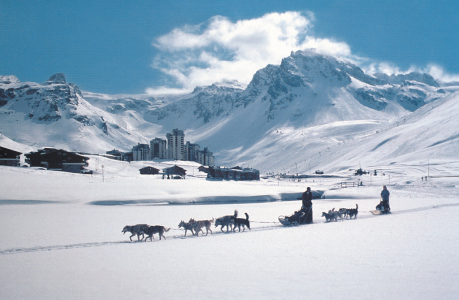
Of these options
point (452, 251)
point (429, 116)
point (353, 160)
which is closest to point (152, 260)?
point (452, 251)

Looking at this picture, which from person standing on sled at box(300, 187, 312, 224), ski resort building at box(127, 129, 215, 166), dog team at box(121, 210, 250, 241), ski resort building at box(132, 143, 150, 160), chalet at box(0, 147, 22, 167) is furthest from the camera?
ski resort building at box(132, 143, 150, 160)

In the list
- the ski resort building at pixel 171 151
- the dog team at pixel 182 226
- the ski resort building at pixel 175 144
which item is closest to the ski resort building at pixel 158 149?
the ski resort building at pixel 171 151

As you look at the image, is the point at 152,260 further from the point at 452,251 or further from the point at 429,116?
the point at 429,116

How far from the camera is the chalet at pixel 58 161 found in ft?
234

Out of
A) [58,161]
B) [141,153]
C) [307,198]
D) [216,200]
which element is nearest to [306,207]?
[307,198]

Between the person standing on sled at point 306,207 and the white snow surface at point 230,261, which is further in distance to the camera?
the person standing on sled at point 306,207

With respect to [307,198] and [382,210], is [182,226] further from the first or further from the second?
[382,210]

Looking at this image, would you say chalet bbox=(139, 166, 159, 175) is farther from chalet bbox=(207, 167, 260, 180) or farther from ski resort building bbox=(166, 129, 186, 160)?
ski resort building bbox=(166, 129, 186, 160)

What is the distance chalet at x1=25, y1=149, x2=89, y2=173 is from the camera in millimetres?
71188

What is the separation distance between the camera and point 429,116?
14088 cm

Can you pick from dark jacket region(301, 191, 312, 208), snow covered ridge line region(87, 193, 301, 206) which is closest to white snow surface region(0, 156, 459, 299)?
dark jacket region(301, 191, 312, 208)

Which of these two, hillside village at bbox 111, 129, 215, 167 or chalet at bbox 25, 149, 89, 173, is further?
hillside village at bbox 111, 129, 215, 167

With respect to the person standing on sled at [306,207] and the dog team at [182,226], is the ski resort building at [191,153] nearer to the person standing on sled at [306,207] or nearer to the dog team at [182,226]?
the person standing on sled at [306,207]

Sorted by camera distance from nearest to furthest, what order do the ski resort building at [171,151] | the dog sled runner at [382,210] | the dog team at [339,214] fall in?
the dog team at [339,214], the dog sled runner at [382,210], the ski resort building at [171,151]
